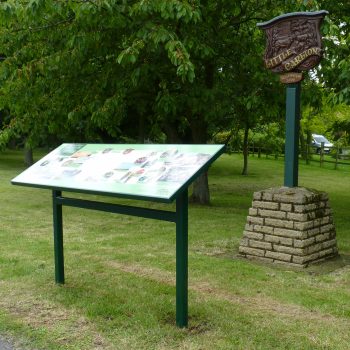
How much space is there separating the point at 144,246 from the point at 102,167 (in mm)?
2764

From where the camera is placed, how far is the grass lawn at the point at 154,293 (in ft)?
12.8

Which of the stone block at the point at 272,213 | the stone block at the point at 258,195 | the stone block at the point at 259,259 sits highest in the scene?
the stone block at the point at 258,195

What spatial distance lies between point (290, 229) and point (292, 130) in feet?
3.94

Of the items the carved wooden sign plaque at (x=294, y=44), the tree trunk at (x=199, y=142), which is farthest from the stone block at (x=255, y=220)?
the tree trunk at (x=199, y=142)

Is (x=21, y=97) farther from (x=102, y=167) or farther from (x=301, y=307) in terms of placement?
(x=301, y=307)

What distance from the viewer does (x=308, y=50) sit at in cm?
614

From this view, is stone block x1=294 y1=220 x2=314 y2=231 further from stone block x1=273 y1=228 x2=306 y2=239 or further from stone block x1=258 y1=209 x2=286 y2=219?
stone block x1=258 y1=209 x2=286 y2=219

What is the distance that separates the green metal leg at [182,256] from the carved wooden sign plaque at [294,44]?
2.99 meters

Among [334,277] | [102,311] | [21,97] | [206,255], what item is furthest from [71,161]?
[21,97]

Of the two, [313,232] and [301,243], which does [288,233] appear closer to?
[301,243]

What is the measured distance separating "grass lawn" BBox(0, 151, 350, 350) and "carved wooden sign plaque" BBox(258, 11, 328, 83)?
2.40 meters

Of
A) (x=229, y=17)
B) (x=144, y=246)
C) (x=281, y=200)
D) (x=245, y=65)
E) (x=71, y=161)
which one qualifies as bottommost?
(x=144, y=246)

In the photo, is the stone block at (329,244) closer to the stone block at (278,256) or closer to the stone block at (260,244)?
the stone block at (278,256)

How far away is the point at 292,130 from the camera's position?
6.24m
